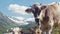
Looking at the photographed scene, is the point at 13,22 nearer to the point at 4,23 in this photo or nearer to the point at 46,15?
the point at 4,23

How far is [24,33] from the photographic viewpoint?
7988 millimetres

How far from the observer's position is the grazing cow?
7781 mm

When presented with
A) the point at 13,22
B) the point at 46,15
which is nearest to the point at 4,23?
the point at 13,22

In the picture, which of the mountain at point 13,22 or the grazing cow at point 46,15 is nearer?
the grazing cow at point 46,15

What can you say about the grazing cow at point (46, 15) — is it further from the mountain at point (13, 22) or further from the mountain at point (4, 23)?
the mountain at point (4, 23)

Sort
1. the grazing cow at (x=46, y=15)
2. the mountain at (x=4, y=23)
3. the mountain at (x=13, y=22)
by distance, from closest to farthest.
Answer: the grazing cow at (x=46, y=15)
the mountain at (x=13, y=22)
the mountain at (x=4, y=23)

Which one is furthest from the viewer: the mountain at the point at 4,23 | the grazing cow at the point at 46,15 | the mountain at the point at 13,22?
the mountain at the point at 4,23

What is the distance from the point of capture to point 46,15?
789 cm

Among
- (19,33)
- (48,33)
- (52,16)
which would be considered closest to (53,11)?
(52,16)

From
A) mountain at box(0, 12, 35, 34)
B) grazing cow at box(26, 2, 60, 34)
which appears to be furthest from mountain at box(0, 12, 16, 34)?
grazing cow at box(26, 2, 60, 34)

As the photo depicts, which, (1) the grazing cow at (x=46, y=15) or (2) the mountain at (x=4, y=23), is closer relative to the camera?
(1) the grazing cow at (x=46, y=15)

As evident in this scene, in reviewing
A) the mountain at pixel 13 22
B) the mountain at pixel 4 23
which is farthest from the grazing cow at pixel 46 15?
the mountain at pixel 4 23

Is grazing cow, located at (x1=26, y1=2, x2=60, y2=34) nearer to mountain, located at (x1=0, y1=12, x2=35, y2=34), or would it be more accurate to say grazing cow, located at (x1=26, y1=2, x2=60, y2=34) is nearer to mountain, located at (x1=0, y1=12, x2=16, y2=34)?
mountain, located at (x1=0, y1=12, x2=35, y2=34)

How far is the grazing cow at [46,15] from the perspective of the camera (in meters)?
7.78
